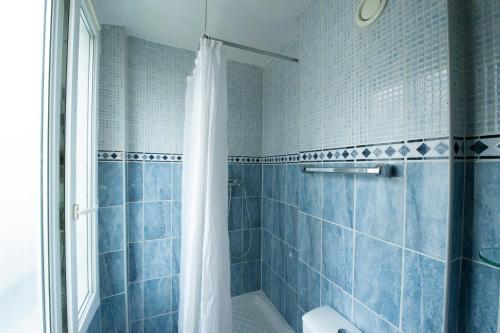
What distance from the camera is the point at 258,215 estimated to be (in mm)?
1984

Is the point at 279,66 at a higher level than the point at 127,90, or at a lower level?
higher

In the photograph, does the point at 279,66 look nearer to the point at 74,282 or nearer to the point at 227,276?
the point at 227,276

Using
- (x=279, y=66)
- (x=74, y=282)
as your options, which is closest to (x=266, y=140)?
(x=279, y=66)

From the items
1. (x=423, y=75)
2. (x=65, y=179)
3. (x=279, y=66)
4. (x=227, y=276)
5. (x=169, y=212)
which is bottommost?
(x=227, y=276)

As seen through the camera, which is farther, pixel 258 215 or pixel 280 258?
pixel 258 215

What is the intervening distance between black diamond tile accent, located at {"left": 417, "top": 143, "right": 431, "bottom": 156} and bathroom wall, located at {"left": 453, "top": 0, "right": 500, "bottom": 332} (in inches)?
4.1

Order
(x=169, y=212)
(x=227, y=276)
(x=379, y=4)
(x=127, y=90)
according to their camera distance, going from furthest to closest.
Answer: (x=169, y=212) → (x=127, y=90) → (x=227, y=276) → (x=379, y=4)

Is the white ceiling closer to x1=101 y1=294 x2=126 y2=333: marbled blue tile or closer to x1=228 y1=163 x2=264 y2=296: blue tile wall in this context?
x1=228 y1=163 x2=264 y2=296: blue tile wall

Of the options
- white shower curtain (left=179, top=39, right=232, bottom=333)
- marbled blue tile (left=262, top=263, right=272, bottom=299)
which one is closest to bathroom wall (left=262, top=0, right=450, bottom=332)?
marbled blue tile (left=262, top=263, right=272, bottom=299)

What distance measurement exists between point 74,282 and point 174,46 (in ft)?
5.87

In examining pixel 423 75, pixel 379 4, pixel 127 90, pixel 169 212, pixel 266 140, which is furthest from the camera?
pixel 266 140

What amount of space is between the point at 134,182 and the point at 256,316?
165 cm

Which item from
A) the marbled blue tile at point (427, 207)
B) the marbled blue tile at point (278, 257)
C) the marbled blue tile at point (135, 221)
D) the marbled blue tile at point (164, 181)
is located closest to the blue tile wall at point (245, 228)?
the marbled blue tile at point (278, 257)

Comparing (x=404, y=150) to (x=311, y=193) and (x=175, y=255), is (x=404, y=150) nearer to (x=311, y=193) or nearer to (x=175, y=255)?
(x=311, y=193)
